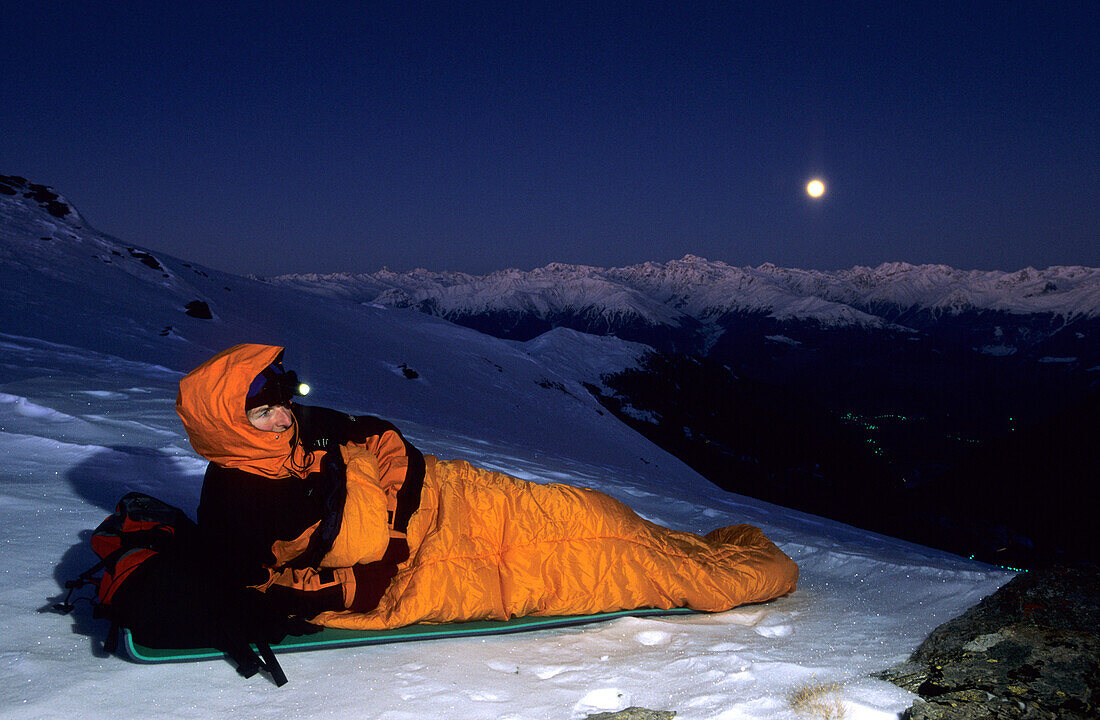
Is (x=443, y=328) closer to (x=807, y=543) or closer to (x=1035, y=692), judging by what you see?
(x=807, y=543)

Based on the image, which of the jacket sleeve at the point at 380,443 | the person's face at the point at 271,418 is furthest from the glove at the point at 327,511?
the person's face at the point at 271,418

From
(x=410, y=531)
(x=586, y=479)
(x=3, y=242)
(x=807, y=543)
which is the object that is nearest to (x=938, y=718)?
(x=410, y=531)

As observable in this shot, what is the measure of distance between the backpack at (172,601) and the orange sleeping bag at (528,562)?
53 centimetres

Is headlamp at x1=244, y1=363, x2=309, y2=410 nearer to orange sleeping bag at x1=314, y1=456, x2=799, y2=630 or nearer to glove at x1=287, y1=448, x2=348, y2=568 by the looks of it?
glove at x1=287, y1=448, x2=348, y2=568

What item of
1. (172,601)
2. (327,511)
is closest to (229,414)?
(327,511)

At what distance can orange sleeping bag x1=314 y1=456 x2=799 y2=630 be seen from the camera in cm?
331

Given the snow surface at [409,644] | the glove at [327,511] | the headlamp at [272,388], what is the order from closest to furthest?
the snow surface at [409,644] < the headlamp at [272,388] < the glove at [327,511]

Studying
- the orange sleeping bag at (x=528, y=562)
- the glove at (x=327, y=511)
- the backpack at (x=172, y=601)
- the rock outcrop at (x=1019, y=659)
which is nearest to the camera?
the rock outcrop at (x=1019, y=659)

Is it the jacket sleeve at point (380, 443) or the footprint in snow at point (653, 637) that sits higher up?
the jacket sleeve at point (380, 443)

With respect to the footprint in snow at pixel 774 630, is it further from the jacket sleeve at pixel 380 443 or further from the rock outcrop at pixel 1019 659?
the jacket sleeve at pixel 380 443

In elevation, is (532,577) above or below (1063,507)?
above

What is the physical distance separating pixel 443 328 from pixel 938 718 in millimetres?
40817

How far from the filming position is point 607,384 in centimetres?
8200

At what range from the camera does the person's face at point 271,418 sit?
280cm
